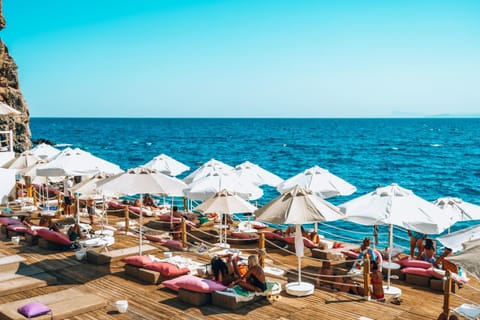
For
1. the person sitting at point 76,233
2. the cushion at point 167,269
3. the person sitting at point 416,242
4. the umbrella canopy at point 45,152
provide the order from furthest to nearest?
the umbrella canopy at point 45,152, the person sitting at point 416,242, the person sitting at point 76,233, the cushion at point 167,269

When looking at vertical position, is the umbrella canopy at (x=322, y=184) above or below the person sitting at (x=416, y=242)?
above

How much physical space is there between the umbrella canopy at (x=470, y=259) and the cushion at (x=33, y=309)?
25.0 ft

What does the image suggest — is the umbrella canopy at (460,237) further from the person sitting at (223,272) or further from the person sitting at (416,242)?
the person sitting at (416,242)

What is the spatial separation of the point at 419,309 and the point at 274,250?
20.8 ft

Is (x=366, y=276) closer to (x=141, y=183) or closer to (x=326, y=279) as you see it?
(x=326, y=279)

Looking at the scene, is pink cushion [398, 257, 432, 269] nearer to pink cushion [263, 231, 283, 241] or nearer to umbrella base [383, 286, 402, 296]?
umbrella base [383, 286, 402, 296]

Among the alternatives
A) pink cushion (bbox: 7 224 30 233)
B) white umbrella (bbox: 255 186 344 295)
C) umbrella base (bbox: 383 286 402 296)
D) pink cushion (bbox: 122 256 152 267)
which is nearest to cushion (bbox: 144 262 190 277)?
pink cushion (bbox: 122 256 152 267)

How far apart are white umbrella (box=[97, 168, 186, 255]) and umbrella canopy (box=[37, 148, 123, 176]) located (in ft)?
12.8

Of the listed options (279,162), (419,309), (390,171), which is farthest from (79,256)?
(279,162)

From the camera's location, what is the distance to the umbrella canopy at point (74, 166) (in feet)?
55.6

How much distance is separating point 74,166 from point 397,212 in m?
11.3

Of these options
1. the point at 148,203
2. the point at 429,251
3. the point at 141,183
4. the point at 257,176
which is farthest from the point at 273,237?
the point at 148,203

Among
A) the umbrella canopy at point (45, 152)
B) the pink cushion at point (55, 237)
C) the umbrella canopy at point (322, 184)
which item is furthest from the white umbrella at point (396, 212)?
the umbrella canopy at point (45, 152)

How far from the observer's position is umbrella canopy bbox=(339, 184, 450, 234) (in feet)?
38.0
